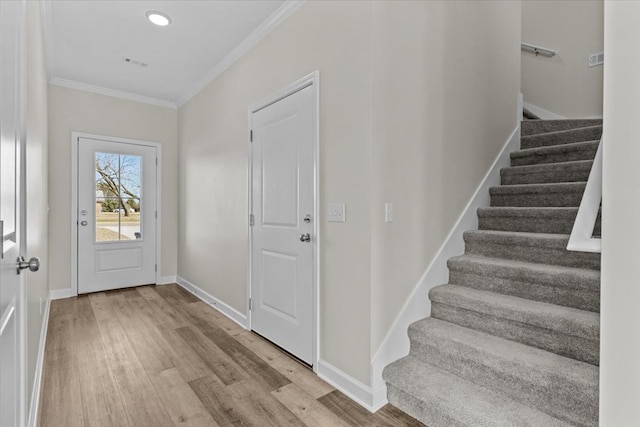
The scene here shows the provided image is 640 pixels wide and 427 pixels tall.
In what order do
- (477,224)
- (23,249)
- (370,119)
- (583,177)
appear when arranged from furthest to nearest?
(477,224), (583,177), (370,119), (23,249)

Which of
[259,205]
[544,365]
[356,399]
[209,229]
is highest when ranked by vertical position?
[259,205]

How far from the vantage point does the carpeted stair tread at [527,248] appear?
2.05 m

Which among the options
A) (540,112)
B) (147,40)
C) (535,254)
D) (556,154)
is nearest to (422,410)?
(535,254)

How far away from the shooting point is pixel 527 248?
231 cm

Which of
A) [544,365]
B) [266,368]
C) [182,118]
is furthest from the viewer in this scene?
[182,118]

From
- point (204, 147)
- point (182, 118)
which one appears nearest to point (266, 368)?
point (204, 147)

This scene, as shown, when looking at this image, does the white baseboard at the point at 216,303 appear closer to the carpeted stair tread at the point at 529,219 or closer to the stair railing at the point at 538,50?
the carpeted stair tread at the point at 529,219

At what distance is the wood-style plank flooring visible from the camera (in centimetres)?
183

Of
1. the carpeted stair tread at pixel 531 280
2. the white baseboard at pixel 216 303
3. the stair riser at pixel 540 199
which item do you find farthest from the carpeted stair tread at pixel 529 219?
the white baseboard at pixel 216 303

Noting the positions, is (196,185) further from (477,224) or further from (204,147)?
(477,224)

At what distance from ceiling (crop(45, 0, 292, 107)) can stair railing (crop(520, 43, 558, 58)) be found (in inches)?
124

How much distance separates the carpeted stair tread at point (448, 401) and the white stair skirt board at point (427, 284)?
0.07 meters

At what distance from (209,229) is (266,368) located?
2.05 metres

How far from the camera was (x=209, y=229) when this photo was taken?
12.9ft
